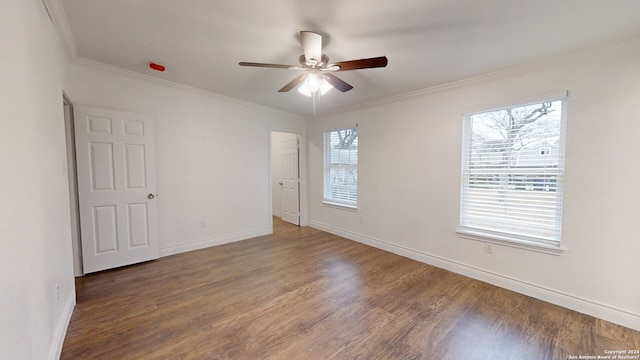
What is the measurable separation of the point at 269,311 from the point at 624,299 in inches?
119

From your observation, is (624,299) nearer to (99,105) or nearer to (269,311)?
(269,311)

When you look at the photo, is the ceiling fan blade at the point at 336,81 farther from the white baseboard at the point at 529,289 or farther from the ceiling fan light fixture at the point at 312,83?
the white baseboard at the point at 529,289

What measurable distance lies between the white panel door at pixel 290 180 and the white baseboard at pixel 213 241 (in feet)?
3.05

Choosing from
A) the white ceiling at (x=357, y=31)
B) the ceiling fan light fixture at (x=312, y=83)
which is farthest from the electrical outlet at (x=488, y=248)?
the ceiling fan light fixture at (x=312, y=83)

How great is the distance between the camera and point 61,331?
1.82 m

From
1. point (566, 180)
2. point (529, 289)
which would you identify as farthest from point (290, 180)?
point (566, 180)

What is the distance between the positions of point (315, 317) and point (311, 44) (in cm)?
232

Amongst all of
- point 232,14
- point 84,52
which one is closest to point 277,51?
point 232,14

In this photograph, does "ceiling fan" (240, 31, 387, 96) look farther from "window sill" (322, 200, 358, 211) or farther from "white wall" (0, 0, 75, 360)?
"window sill" (322, 200, 358, 211)

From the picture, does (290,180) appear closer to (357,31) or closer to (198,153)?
(198,153)

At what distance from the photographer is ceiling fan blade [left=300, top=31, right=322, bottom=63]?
1.95 metres

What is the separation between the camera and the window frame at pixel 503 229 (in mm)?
2352

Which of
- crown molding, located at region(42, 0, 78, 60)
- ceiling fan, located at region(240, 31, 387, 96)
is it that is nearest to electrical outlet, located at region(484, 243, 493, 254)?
ceiling fan, located at region(240, 31, 387, 96)

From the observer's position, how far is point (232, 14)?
1.92 metres
